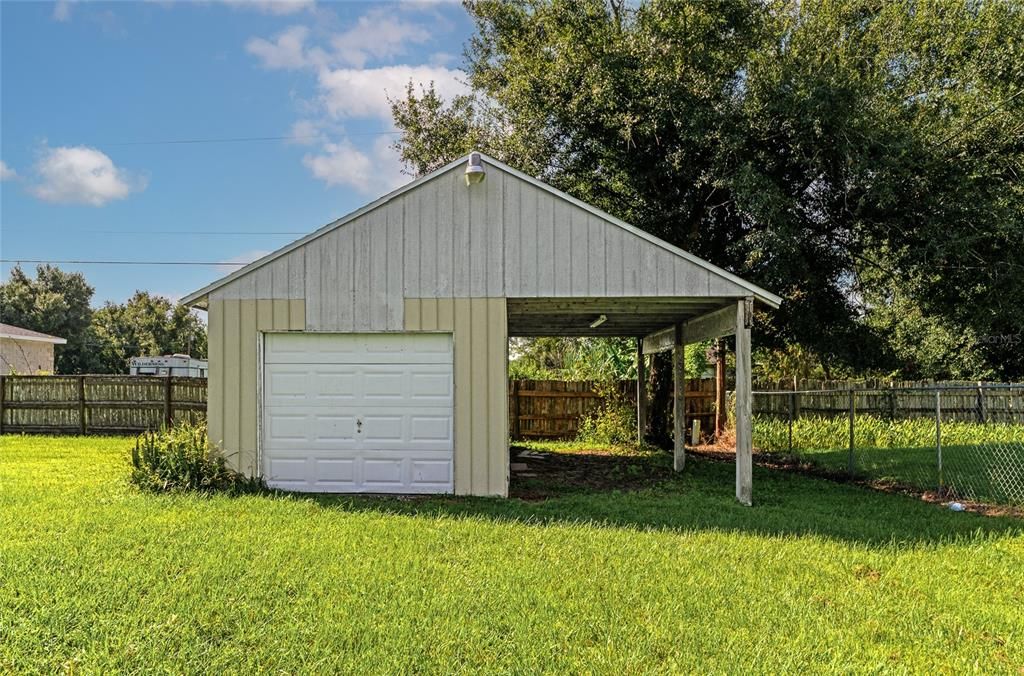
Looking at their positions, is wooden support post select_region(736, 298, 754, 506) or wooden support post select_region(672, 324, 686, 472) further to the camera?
wooden support post select_region(672, 324, 686, 472)

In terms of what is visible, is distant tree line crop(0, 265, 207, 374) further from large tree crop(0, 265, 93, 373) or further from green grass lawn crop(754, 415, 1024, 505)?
green grass lawn crop(754, 415, 1024, 505)

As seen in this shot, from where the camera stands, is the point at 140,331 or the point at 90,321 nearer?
the point at 90,321

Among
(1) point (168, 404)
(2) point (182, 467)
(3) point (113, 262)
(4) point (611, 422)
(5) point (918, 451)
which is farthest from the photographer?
(3) point (113, 262)

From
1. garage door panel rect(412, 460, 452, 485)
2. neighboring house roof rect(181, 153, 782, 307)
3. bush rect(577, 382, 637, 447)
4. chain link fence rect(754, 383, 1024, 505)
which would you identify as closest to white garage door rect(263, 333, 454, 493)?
garage door panel rect(412, 460, 452, 485)

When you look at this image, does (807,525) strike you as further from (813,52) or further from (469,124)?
(469,124)

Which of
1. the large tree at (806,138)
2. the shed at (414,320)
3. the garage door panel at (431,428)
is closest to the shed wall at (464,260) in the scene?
the shed at (414,320)

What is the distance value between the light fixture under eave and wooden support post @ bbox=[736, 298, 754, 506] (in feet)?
11.5

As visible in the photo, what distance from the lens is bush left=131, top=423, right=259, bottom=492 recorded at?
308 inches

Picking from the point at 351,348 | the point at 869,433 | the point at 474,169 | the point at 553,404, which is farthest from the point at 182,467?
the point at 869,433

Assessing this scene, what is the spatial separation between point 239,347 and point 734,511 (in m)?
6.24

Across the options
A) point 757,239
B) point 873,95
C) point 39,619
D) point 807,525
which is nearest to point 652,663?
point 39,619

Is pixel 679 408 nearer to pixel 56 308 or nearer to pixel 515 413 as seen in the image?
pixel 515 413

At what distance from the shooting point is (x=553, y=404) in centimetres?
1577

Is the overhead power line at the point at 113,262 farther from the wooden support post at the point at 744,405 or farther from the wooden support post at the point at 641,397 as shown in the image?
the wooden support post at the point at 744,405
